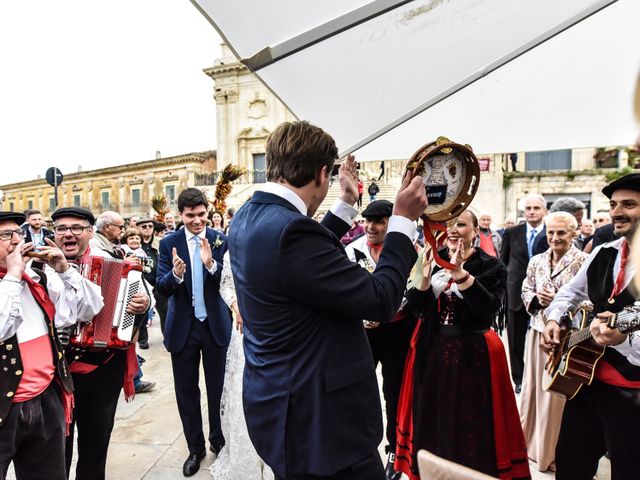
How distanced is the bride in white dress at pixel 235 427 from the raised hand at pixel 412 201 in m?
1.92

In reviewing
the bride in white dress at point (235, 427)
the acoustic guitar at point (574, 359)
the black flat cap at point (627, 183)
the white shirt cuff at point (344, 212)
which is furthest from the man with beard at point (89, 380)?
the black flat cap at point (627, 183)

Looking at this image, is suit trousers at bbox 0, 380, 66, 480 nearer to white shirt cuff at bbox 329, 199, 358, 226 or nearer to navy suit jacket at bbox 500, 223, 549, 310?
white shirt cuff at bbox 329, 199, 358, 226

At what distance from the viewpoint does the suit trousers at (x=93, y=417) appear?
292 centimetres

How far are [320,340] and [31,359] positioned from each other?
5.61 ft

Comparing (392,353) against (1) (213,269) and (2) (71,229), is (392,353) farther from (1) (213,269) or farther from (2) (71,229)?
(2) (71,229)

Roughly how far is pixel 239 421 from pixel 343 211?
6.26 ft

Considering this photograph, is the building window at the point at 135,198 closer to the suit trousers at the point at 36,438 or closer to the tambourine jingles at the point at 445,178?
the suit trousers at the point at 36,438

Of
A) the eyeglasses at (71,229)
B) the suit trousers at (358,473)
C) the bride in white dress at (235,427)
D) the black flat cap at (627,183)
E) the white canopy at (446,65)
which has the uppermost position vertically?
the white canopy at (446,65)

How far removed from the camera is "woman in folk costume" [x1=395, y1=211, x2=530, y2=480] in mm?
2791

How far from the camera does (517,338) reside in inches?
197

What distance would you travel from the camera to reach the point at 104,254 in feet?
10.5

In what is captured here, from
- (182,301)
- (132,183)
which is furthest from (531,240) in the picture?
(132,183)

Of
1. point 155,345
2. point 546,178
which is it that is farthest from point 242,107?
point 155,345

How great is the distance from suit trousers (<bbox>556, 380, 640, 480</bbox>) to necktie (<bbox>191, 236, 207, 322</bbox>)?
266 cm
